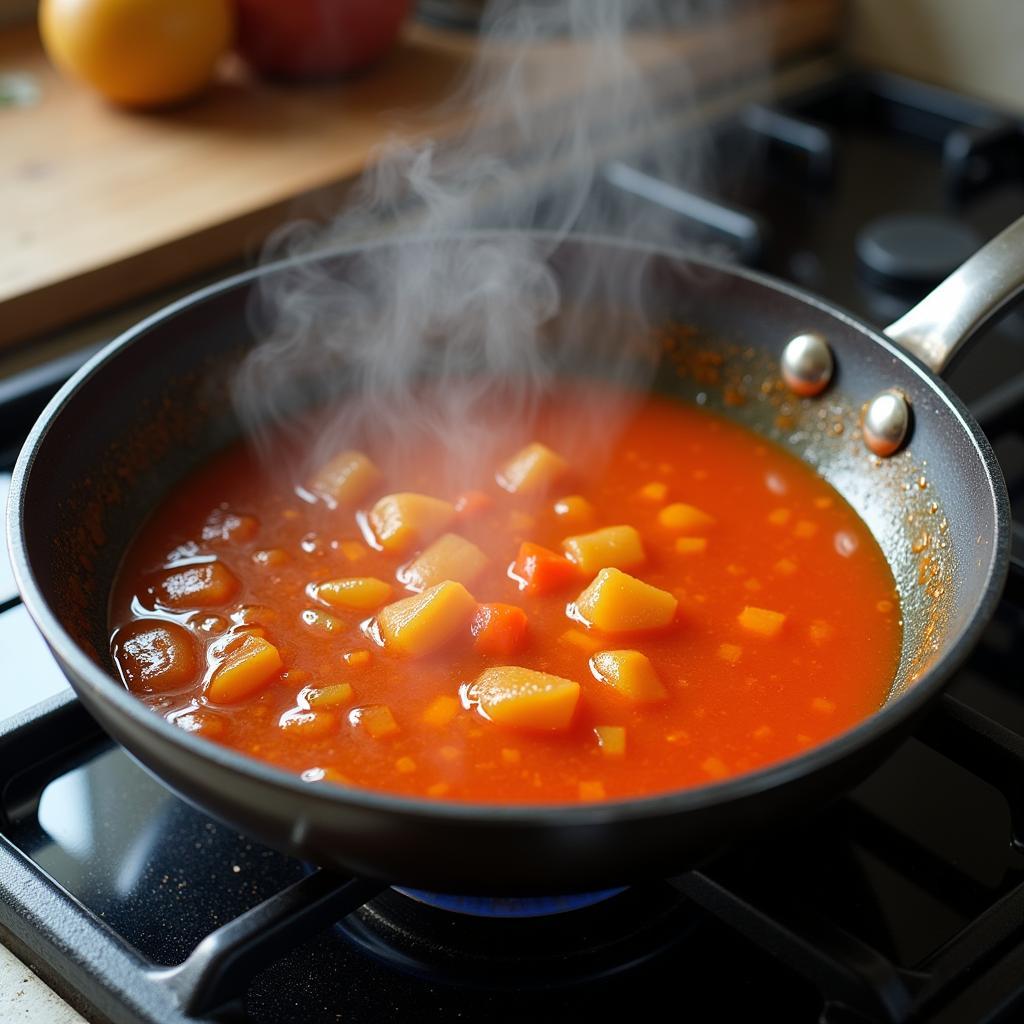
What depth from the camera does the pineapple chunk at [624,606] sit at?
48.6 inches

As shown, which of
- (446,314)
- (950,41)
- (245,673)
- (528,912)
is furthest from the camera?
(950,41)

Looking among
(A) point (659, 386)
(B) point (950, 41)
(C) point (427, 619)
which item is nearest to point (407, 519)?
(C) point (427, 619)

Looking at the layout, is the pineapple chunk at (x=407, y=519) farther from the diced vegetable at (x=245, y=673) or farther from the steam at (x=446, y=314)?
the diced vegetable at (x=245, y=673)

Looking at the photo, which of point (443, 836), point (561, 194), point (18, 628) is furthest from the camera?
point (561, 194)

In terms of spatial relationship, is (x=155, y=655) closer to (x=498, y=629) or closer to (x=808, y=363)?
(x=498, y=629)

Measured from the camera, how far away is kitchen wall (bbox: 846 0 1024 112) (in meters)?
2.28

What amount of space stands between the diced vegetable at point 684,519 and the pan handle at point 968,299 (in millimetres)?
275

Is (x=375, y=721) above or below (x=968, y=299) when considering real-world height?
below

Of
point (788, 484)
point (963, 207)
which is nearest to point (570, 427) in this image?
point (788, 484)

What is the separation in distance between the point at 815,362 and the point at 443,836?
0.86 meters

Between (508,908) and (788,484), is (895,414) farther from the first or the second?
(508,908)

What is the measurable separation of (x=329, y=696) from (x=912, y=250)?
47.1 inches

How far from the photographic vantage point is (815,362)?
1.48 meters

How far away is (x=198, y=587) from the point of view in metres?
1.29
